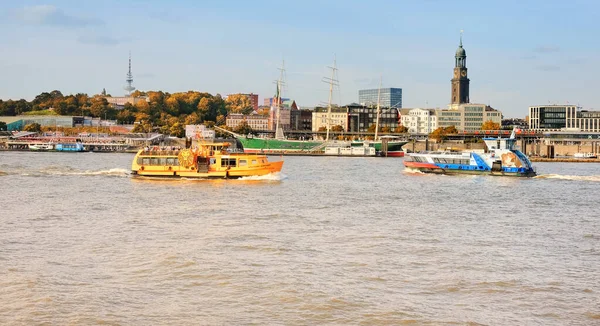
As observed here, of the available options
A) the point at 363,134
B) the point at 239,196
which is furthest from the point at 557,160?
the point at 239,196

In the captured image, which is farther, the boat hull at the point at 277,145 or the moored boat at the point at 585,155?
the boat hull at the point at 277,145

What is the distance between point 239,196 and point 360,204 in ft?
19.5

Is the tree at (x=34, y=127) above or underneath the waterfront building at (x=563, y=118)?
underneath

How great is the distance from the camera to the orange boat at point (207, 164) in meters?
47.1

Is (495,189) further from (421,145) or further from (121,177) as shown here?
(421,145)

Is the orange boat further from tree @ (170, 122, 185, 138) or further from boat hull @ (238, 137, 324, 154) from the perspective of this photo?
tree @ (170, 122, 185, 138)

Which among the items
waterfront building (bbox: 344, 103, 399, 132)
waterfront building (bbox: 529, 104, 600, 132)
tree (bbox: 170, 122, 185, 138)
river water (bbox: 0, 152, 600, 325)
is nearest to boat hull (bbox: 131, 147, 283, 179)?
river water (bbox: 0, 152, 600, 325)

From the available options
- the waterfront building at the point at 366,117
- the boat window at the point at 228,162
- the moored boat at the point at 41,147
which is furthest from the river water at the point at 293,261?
the waterfront building at the point at 366,117

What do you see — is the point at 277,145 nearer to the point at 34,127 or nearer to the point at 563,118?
the point at 34,127

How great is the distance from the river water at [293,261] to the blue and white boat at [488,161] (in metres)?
19.3

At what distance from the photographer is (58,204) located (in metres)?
32.7

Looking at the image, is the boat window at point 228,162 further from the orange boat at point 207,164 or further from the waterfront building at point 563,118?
the waterfront building at point 563,118

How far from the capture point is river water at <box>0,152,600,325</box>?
14.3m

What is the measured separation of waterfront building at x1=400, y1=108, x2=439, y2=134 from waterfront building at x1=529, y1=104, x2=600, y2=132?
75.5 feet
